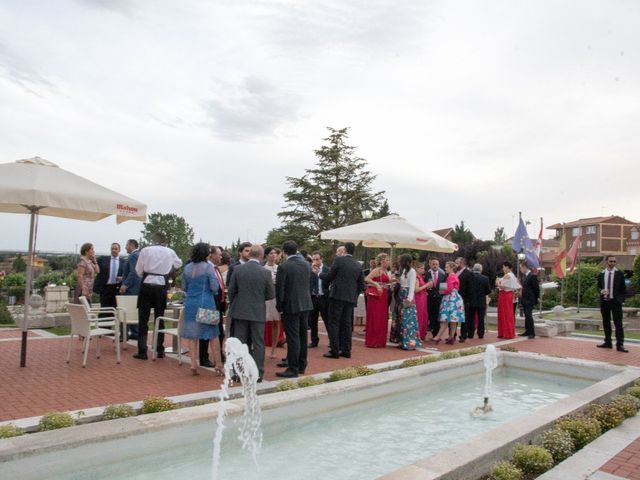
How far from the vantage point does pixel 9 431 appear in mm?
4031

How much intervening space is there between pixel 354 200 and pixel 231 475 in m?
41.8

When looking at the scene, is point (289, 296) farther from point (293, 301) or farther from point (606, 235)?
point (606, 235)

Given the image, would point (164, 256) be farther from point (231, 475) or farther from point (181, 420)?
point (231, 475)

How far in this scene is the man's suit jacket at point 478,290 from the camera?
11.3 metres

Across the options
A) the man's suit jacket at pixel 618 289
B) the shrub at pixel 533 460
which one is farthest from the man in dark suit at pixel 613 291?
the shrub at pixel 533 460

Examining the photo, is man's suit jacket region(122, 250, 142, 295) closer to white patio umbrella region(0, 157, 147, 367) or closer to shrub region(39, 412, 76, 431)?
white patio umbrella region(0, 157, 147, 367)

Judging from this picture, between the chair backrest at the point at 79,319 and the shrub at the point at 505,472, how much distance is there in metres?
5.54

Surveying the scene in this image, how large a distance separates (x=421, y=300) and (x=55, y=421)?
767 cm

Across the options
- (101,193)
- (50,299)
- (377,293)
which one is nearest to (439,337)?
(377,293)

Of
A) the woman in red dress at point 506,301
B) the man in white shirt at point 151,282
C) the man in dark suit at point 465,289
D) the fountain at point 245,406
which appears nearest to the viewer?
the fountain at point 245,406

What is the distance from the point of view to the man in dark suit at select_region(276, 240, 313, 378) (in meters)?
7.02

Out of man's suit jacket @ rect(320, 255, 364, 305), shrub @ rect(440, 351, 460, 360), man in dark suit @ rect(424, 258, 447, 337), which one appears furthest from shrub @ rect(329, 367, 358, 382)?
man in dark suit @ rect(424, 258, 447, 337)

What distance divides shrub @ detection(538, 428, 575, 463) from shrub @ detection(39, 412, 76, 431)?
13.5 feet

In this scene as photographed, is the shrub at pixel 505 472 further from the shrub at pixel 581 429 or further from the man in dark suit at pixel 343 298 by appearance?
the man in dark suit at pixel 343 298
